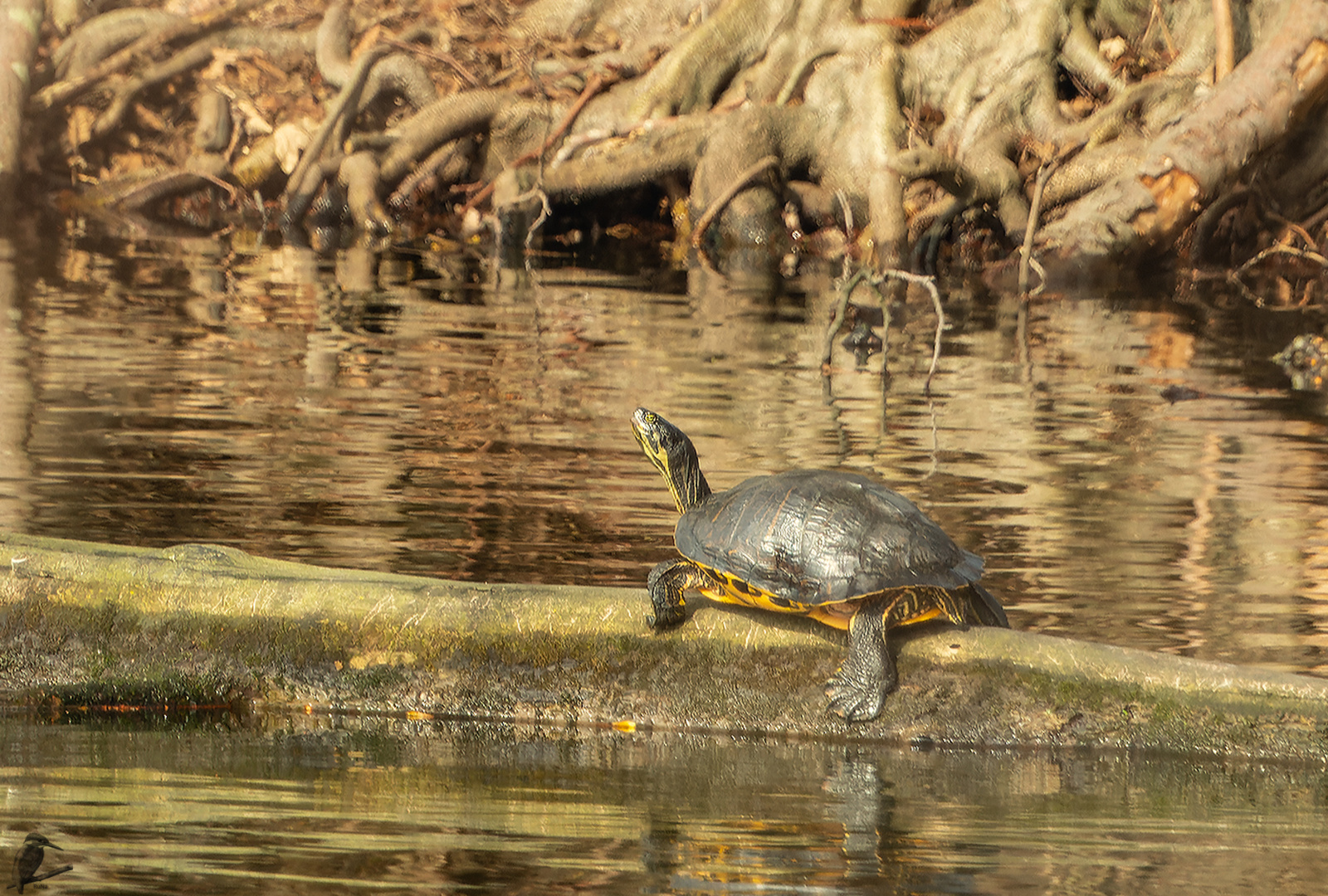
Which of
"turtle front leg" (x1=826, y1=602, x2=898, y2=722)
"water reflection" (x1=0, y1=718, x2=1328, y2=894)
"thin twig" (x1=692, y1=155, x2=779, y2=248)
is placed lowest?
"water reflection" (x1=0, y1=718, x2=1328, y2=894)

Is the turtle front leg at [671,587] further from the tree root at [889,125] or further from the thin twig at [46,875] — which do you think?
the tree root at [889,125]

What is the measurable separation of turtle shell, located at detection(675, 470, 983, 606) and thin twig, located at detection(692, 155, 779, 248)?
17369 millimetres

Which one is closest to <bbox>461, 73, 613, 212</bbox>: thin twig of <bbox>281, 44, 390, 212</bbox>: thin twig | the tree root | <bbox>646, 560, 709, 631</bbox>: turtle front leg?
the tree root

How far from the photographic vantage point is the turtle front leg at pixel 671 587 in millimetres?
5043

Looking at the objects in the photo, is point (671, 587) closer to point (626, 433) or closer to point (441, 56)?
point (626, 433)

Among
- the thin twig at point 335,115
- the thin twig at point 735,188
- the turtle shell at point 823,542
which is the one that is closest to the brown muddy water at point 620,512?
the turtle shell at point 823,542

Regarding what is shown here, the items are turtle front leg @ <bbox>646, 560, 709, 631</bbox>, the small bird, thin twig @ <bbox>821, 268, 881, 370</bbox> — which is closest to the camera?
the small bird

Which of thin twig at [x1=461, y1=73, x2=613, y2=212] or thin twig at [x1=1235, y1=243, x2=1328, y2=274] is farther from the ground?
thin twig at [x1=461, y1=73, x2=613, y2=212]

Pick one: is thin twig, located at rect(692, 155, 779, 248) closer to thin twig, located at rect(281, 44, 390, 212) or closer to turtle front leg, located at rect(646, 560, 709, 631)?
thin twig, located at rect(281, 44, 390, 212)

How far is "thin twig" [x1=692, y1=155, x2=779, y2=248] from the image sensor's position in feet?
73.2

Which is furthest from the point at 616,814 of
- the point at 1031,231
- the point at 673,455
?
the point at 1031,231

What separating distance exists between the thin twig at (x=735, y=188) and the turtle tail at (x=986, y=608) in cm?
1726

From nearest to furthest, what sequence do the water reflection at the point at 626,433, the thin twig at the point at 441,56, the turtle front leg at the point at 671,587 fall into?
the turtle front leg at the point at 671,587
the water reflection at the point at 626,433
the thin twig at the point at 441,56

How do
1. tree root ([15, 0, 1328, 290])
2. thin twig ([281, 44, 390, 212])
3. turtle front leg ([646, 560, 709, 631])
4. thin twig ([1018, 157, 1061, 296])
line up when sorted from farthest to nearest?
thin twig ([281, 44, 390, 212]) → tree root ([15, 0, 1328, 290]) → thin twig ([1018, 157, 1061, 296]) → turtle front leg ([646, 560, 709, 631])
